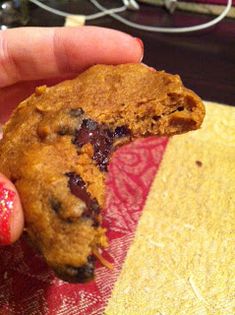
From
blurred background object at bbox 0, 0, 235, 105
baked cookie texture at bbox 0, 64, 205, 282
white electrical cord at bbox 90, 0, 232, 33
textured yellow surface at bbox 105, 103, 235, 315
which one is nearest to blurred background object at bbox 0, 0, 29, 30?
blurred background object at bbox 0, 0, 235, 105

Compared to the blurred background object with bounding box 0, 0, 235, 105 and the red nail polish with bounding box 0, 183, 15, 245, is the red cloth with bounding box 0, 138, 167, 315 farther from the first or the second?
the blurred background object with bounding box 0, 0, 235, 105

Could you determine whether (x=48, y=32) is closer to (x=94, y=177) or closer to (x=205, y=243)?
(x=94, y=177)

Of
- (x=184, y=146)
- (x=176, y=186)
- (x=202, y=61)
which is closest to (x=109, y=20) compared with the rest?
(x=202, y=61)

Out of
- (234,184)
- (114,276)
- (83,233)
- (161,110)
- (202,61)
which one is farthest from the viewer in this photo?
(202,61)

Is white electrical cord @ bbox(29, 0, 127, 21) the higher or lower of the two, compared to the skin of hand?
lower

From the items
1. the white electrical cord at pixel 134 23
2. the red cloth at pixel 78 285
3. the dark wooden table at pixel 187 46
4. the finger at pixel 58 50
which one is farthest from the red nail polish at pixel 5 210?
the white electrical cord at pixel 134 23

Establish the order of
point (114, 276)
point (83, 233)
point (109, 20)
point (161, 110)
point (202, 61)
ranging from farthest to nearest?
point (109, 20), point (202, 61), point (114, 276), point (161, 110), point (83, 233)

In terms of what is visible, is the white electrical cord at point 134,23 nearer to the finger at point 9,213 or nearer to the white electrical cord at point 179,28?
the white electrical cord at point 179,28
